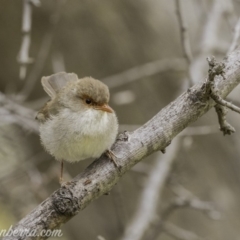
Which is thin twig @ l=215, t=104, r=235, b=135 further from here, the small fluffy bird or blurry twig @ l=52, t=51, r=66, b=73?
blurry twig @ l=52, t=51, r=66, b=73

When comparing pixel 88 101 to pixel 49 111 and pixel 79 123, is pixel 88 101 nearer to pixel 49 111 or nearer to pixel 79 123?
pixel 79 123

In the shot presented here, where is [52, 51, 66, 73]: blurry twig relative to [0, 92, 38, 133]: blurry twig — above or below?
above

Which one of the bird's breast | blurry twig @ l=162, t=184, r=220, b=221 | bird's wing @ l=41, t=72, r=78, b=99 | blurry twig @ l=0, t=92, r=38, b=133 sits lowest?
blurry twig @ l=162, t=184, r=220, b=221

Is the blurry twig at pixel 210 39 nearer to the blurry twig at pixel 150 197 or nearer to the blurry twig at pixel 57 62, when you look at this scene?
the blurry twig at pixel 150 197

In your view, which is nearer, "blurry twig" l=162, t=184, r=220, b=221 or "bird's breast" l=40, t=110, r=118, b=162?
"bird's breast" l=40, t=110, r=118, b=162

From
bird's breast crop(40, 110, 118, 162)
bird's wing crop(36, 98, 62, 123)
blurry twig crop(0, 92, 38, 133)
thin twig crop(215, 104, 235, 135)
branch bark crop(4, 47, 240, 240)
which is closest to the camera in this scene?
branch bark crop(4, 47, 240, 240)

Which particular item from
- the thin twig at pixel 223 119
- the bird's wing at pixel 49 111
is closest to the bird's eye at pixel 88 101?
the bird's wing at pixel 49 111

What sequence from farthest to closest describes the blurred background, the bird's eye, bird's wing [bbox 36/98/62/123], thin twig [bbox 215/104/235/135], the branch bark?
the blurred background < bird's wing [bbox 36/98/62/123] < the bird's eye < thin twig [bbox 215/104/235/135] < the branch bark

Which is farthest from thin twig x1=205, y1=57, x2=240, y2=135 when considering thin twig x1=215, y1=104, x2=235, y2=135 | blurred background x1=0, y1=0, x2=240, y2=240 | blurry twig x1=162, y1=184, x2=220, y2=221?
blurred background x1=0, y1=0, x2=240, y2=240
